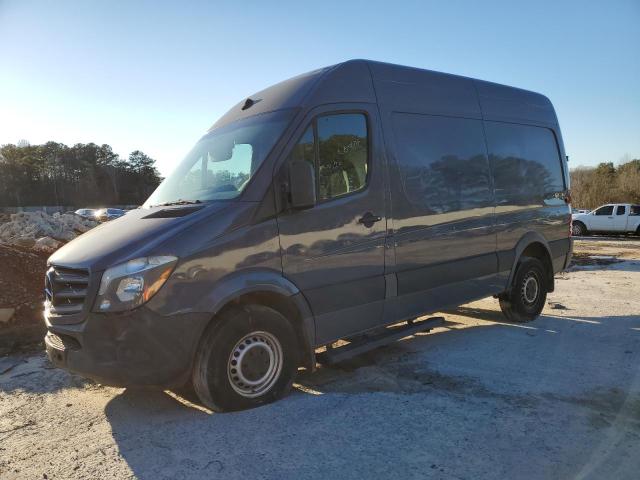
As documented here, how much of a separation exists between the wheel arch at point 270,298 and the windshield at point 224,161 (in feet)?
2.31

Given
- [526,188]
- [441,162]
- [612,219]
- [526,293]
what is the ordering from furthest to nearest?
1. [612,219]
2. [526,293]
3. [526,188]
4. [441,162]

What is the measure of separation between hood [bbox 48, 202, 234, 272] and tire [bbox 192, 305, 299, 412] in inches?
29.8

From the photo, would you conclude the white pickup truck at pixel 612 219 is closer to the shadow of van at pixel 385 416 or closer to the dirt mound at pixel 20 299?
the shadow of van at pixel 385 416

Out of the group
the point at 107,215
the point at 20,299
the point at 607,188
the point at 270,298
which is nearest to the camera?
the point at 270,298

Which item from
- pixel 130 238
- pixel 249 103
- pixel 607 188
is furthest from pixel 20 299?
A: pixel 607 188

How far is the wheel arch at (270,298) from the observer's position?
3.61 m

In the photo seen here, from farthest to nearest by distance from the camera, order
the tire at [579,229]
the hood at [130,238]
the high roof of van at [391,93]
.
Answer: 1. the tire at [579,229]
2. the high roof of van at [391,93]
3. the hood at [130,238]

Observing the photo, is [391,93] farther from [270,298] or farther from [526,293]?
[526,293]

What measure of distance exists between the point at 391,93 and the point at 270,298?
96.4 inches

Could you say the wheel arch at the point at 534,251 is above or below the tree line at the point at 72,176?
below

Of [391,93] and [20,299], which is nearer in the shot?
[391,93]

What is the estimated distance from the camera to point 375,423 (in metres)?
3.57

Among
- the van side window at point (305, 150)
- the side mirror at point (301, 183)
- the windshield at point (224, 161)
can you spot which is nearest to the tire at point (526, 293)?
the van side window at point (305, 150)

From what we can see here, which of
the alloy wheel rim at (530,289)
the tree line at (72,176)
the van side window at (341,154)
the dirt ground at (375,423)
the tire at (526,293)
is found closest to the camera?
the dirt ground at (375,423)
